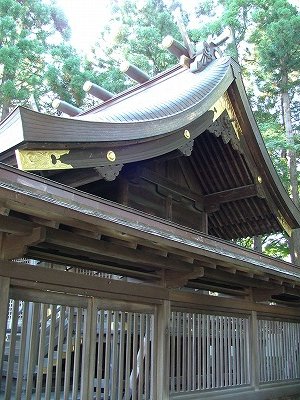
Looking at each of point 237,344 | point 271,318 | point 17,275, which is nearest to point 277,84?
point 271,318

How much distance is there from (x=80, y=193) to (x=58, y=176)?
1248 millimetres

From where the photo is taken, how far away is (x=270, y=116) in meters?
20.4

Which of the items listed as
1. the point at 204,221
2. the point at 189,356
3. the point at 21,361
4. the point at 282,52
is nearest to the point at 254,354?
the point at 189,356

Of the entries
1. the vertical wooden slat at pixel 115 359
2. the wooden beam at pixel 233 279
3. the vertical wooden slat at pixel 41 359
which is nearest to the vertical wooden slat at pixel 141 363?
the vertical wooden slat at pixel 115 359

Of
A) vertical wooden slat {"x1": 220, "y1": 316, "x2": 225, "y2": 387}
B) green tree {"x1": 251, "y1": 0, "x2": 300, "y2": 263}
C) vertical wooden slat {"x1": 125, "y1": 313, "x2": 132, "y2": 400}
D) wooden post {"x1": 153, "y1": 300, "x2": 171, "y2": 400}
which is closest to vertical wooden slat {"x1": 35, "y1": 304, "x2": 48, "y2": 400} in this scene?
vertical wooden slat {"x1": 125, "y1": 313, "x2": 132, "y2": 400}

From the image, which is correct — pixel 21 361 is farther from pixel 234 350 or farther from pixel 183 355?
pixel 234 350

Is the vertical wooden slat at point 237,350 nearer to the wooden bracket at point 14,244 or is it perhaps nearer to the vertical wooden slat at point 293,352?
the vertical wooden slat at point 293,352

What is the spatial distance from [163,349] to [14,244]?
2528mm

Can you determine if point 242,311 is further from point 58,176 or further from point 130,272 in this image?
point 58,176

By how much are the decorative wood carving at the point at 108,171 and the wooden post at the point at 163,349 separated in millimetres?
1795

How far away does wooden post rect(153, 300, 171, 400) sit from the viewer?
210 inches

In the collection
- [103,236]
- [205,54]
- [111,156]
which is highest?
[205,54]

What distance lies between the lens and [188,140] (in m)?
6.47

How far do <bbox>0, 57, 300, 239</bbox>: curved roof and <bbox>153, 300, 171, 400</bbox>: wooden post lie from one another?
1958mm
